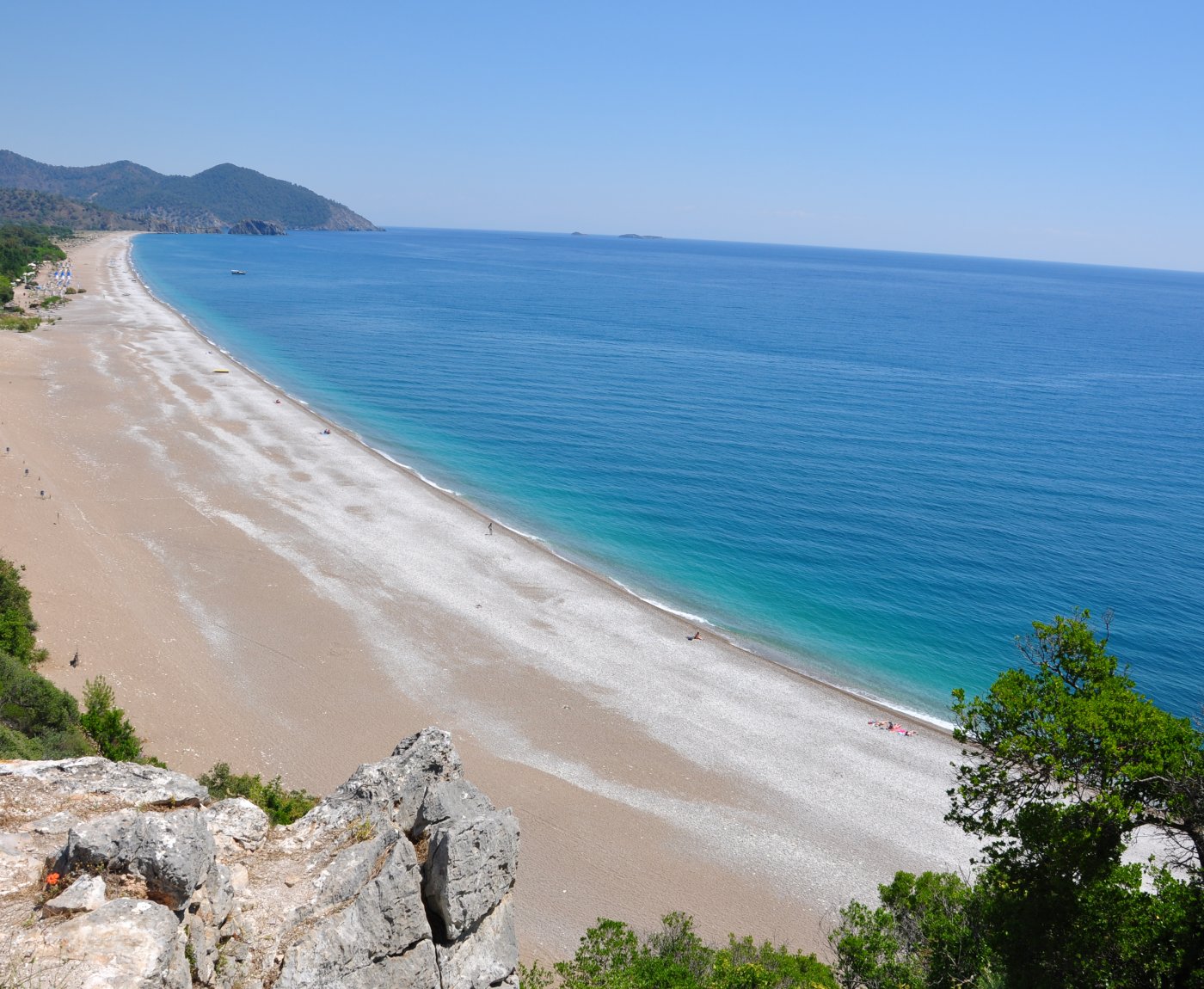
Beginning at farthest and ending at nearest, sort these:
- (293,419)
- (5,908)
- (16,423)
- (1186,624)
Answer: (293,419) → (16,423) → (1186,624) → (5,908)

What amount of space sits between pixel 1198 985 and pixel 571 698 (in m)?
23.8

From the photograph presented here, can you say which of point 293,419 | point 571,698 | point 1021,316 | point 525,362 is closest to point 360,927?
point 571,698

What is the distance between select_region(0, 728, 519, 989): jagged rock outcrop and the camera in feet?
29.8

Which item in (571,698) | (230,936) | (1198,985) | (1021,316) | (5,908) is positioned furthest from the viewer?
(1021,316)

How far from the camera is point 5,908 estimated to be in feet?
31.5

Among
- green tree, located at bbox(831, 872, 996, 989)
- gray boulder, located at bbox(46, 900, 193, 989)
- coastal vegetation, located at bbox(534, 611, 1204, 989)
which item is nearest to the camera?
gray boulder, located at bbox(46, 900, 193, 989)

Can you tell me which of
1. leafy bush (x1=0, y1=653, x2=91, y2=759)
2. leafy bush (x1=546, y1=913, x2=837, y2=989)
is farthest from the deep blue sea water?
leafy bush (x1=0, y1=653, x2=91, y2=759)

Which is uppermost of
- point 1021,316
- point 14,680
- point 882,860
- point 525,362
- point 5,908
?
point 1021,316

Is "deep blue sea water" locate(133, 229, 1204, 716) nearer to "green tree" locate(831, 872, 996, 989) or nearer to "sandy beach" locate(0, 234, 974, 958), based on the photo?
"sandy beach" locate(0, 234, 974, 958)

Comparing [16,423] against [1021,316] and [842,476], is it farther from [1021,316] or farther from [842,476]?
[1021,316]

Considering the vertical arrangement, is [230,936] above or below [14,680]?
above

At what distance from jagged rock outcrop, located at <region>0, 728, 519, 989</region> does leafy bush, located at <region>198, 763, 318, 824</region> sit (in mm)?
7961

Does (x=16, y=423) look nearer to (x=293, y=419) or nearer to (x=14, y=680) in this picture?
(x=293, y=419)

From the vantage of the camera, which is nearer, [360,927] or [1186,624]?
[360,927]
